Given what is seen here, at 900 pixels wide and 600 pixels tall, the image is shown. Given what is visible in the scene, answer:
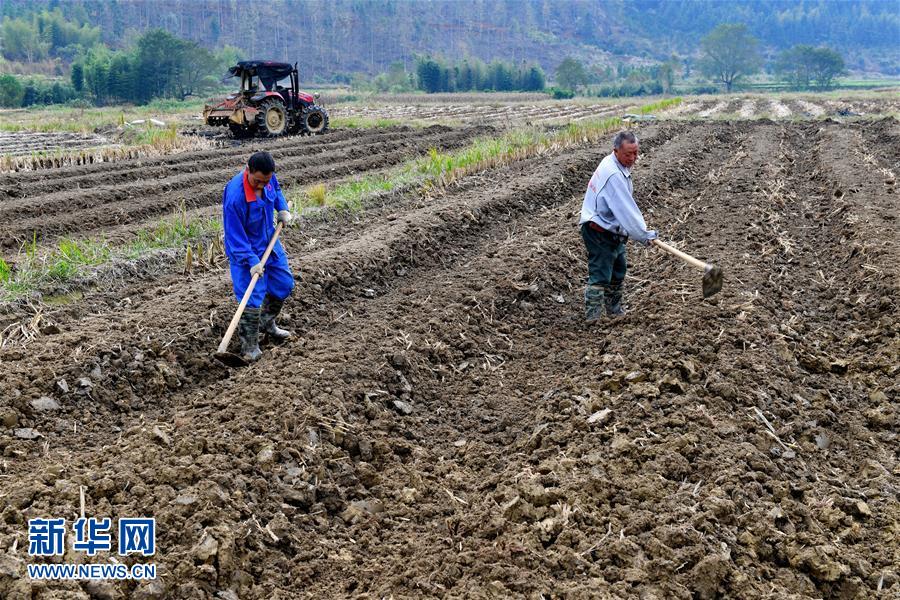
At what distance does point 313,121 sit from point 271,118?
1806 millimetres

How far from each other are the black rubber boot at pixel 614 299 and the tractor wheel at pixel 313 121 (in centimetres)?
1681

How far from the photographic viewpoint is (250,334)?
5.50 m

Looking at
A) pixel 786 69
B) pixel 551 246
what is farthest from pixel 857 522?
pixel 786 69

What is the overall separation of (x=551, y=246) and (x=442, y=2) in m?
132

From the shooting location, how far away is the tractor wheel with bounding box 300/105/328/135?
21516 millimetres

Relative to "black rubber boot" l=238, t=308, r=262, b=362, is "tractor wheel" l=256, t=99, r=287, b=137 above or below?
above

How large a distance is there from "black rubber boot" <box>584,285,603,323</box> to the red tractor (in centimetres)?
1574

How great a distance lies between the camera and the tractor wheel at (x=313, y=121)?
21.5 metres

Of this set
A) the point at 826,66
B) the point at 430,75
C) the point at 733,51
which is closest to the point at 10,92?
the point at 430,75

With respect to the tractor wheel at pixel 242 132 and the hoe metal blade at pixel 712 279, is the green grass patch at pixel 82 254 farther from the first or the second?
the tractor wheel at pixel 242 132

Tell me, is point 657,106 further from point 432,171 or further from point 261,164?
point 261,164

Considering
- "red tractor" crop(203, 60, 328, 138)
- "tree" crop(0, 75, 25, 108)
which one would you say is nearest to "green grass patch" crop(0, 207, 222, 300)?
"red tractor" crop(203, 60, 328, 138)

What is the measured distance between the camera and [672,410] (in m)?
4.56

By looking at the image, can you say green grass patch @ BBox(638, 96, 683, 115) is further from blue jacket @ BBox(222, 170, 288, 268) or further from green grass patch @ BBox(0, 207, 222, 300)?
blue jacket @ BBox(222, 170, 288, 268)
